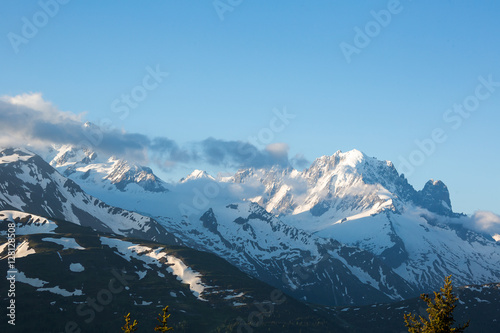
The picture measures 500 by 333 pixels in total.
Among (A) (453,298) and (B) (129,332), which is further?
(B) (129,332)

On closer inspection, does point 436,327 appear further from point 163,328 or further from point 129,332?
point 129,332

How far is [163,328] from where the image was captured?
2736 inches

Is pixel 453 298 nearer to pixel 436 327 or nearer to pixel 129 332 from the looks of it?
pixel 436 327

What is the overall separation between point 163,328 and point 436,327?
35.3m

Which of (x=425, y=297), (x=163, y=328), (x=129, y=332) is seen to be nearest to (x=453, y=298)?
Answer: (x=425, y=297)

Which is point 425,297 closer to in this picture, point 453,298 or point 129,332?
point 453,298

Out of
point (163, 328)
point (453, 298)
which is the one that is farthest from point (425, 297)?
point (163, 328)

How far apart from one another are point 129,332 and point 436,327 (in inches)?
1625

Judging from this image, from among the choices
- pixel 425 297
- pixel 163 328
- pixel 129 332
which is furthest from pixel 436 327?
pixel 129 332

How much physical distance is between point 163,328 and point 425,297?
34243mm

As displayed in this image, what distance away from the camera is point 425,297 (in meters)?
66.7

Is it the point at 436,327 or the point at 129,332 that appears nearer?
the point at 436,327

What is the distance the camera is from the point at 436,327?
219ft

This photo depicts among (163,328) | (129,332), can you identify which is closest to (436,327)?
(163,328)
